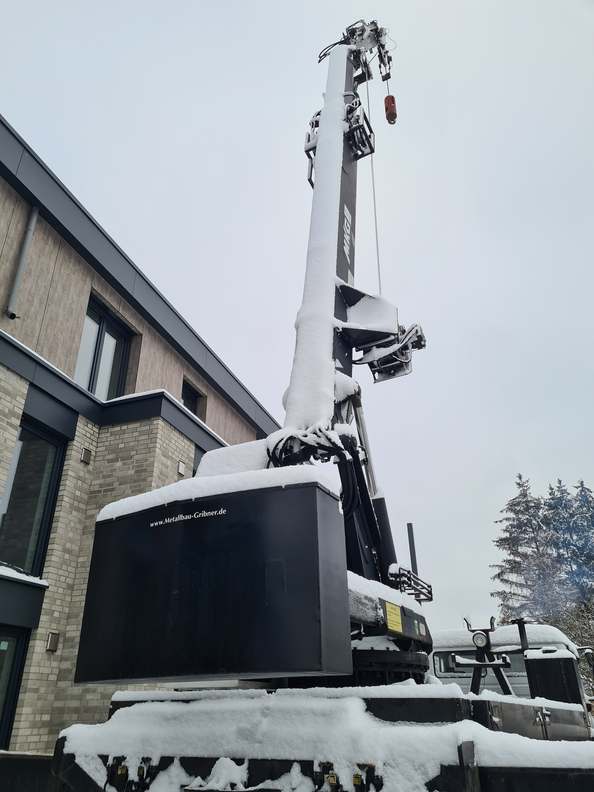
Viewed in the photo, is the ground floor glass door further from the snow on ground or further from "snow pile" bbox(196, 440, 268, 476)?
"snow pile" bbox(196, 440, 268, 476)

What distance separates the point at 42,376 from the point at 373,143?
18.4 ft

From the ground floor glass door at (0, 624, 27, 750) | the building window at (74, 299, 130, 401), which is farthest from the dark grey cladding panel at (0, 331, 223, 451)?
the ground floor glass door at (0, 624, 27, 750)

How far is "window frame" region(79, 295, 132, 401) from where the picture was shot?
1035 centimetres

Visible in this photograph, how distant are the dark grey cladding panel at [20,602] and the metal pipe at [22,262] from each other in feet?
12.1

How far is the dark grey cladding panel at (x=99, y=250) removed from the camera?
873 cm

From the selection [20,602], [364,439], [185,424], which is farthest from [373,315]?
[20,602]

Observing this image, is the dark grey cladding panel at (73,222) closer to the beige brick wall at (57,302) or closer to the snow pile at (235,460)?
the beige brick wall at (57,302)

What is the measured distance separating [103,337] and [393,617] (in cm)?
818

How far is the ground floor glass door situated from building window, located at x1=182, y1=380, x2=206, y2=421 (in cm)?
648

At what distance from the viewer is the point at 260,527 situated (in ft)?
10.3

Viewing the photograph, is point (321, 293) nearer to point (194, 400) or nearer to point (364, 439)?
point (364, 439)

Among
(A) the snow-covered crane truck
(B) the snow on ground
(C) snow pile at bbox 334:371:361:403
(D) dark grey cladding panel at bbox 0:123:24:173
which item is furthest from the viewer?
(D) dark grey cladding panel at bbox 0:123:24:173

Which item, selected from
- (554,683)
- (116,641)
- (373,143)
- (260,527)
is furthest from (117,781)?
(373,143)

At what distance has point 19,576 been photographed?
7.16 metres
